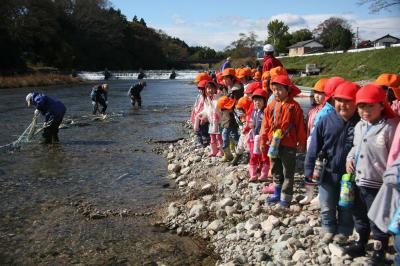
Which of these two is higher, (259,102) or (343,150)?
(259,102)

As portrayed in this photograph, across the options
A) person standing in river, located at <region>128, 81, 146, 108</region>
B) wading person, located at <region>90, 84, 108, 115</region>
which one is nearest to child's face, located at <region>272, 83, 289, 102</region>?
wading person, located at <region>90, 84, 108, 115</region>

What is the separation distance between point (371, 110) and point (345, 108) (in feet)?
1.55

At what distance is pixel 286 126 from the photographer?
5.34 m

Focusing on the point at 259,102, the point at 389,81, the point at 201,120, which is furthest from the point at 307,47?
the point at 389,81

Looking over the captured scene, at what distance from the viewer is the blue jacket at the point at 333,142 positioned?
13.5 feet

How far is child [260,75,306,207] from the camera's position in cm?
533

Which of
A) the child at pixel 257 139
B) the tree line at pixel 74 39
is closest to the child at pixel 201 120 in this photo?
the child at pixel 257 139

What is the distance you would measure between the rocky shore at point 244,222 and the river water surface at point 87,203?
0.32 metres

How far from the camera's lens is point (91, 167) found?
31.4 ft

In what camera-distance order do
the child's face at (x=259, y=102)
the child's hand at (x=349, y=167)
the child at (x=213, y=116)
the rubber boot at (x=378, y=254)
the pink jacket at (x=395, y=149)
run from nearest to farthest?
the pink jacket at (x=395, y=149)
the rubber boot at (x=378, y=254)
the child's hand at (x=349, y=167)
the child's face at (x=259, y=102)
the child at (x=213, y=116)

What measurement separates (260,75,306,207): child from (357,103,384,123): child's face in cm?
167

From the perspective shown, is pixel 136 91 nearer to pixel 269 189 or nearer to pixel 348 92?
pixel 269 189

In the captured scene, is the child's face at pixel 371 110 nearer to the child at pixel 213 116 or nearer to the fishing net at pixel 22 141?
the child at pixel 213 116

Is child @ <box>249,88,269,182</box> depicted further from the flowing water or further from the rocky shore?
the flowing water
